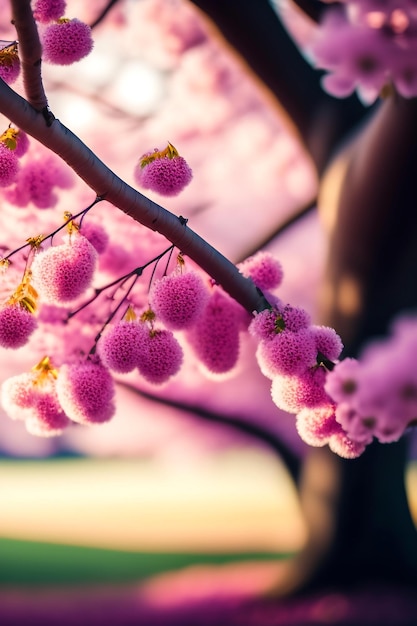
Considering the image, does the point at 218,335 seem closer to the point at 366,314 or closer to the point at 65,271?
the point at 65,271

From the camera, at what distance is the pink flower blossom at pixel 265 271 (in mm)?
728

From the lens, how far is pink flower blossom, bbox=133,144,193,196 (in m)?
0.57

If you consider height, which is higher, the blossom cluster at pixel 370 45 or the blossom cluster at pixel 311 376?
the blossom cluster at pixel 370 45

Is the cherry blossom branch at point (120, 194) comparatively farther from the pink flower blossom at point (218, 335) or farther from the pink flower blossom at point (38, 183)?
the pink flower blossom at point (38, 183)

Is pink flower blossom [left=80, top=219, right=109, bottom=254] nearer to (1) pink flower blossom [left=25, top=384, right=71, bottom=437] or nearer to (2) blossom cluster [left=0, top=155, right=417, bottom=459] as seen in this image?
(2) blossom cluster [left=0, top=155, right=417, bottom=459]

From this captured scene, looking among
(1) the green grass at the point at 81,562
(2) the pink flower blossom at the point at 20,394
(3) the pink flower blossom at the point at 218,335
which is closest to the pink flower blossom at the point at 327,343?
(3) the pink flower blossom at the point at 218,335

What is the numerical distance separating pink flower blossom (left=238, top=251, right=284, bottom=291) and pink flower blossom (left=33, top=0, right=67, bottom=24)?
38cm

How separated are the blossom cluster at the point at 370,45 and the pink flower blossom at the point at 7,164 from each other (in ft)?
1.19

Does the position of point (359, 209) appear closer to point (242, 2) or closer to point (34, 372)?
point (242, 2)

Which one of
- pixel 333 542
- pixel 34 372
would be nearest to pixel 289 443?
pixel 333 542

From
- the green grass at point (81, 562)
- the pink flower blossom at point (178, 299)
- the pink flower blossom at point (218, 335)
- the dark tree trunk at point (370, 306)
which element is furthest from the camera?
the green grass at point (81, 562)

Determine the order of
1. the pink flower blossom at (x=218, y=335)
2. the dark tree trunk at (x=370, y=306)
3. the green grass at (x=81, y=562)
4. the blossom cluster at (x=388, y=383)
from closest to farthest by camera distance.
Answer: the blossom cluster at (x=388, y=383) → the pink flower blossom at (x=218, y=335) → the dark tree trunk at (x=370, y=306) → the green grass at (x=81, y=562)

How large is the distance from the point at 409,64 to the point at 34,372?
52 centimetres

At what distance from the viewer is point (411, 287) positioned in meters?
1.21
